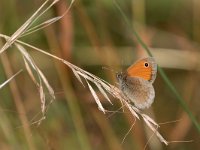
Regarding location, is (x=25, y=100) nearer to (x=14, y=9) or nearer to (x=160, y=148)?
(x=14, y=9)

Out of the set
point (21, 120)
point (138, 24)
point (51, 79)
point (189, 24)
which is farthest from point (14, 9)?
point (189, 24)

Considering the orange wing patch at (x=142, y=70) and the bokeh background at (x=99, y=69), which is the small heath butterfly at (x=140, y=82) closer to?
the orange wing patch at (x=142, y=70)

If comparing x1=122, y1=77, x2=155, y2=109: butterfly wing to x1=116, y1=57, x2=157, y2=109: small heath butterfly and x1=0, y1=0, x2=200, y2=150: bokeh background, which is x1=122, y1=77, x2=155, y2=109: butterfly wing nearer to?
x1=116, y1=57, x2=157, y2=109: small heath butterfly

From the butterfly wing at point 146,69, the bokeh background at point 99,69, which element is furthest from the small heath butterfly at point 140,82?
the bokeh background at point 99,69

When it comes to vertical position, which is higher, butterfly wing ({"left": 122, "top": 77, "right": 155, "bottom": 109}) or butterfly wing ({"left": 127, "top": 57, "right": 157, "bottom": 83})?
butterfly wing ({"left": 127, "top": 57, "right": 157, "bottom": 83})

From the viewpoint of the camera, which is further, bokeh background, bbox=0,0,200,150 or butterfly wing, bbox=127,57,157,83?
bokeh background, bbox=0,0,200,150

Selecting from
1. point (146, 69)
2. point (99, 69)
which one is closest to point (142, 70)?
point (146, 69)

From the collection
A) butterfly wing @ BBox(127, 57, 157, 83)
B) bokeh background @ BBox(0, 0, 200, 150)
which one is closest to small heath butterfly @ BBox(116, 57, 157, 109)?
butterfly wing @ BBox(127, 57, 157, 83)
